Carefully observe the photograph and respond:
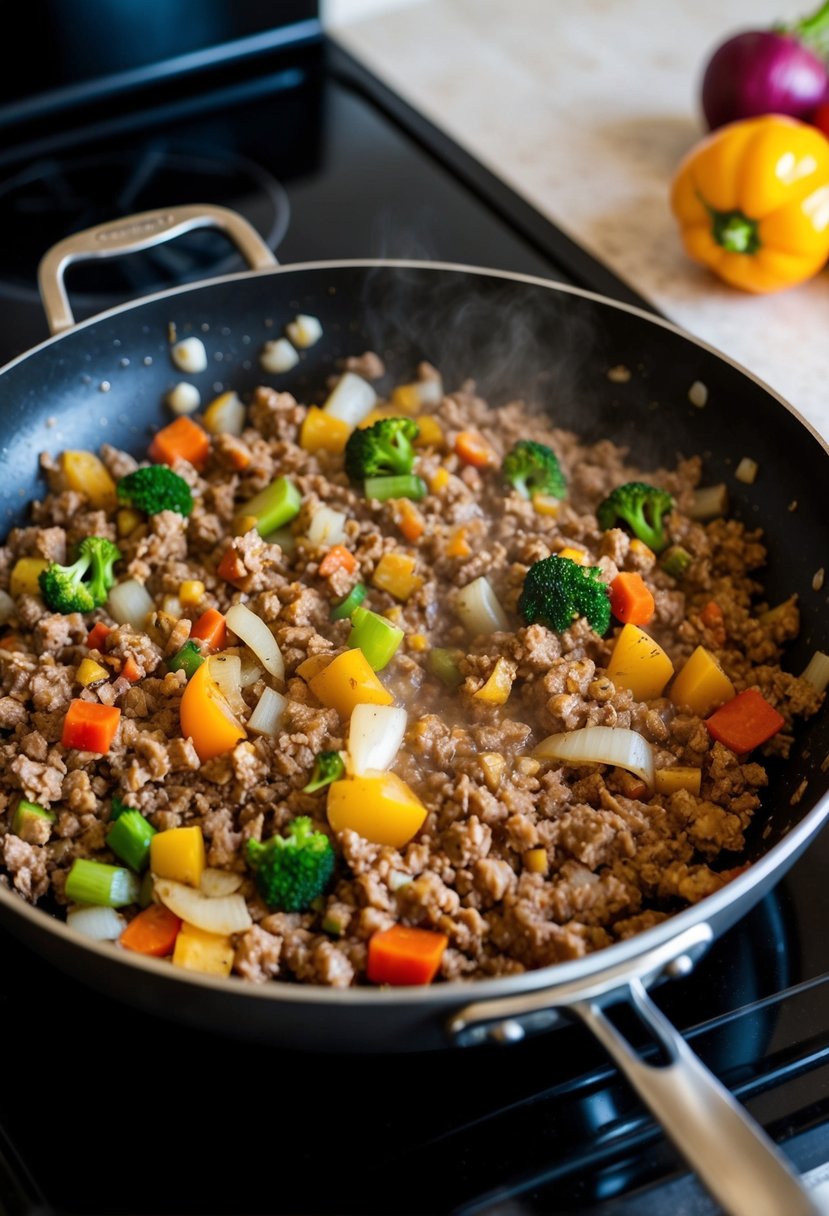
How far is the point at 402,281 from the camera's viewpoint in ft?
7.04

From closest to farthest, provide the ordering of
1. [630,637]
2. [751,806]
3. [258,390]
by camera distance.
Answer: [751,806]
[630,637]
[258,390]

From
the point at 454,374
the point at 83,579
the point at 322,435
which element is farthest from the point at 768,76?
the point at 83,579

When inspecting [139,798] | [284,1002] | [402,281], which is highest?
[402,281]

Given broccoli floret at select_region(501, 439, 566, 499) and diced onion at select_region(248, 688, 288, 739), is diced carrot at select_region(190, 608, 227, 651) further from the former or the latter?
broccoli floret at select_region(501, 439, 566, 499)

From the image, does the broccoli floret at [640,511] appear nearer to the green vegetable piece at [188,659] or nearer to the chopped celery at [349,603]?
the chopped celery at [349,603]

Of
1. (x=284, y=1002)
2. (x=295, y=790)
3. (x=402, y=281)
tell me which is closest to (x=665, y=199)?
(x=402, y=281)

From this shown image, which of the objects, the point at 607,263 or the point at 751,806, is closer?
the point at 751,806

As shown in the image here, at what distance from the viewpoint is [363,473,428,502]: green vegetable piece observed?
197 cm

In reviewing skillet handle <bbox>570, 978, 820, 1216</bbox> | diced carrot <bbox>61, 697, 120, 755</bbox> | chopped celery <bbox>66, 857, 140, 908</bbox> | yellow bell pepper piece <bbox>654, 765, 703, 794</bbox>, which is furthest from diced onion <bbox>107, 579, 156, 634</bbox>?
skillet handle <bbox>570, 978, 820, 1216</bbox>

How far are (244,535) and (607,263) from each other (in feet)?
3.46

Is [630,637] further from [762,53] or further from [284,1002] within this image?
[762,53]

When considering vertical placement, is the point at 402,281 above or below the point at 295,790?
above

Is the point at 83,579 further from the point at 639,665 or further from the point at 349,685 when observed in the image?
the point at 639,665

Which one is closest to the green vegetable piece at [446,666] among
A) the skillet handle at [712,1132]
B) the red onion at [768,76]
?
the skillet handle at [712,1132]
